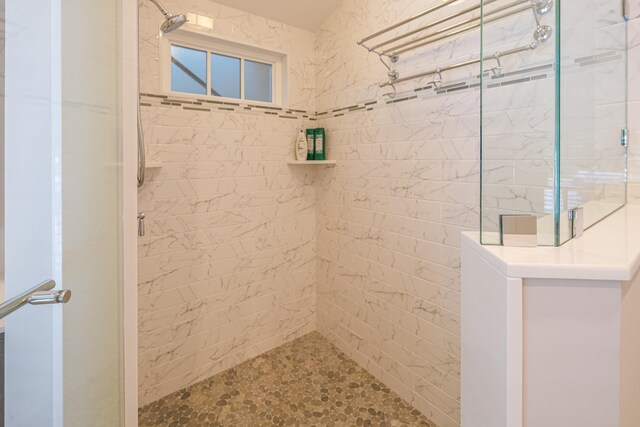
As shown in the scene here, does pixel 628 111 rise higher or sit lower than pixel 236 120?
lower

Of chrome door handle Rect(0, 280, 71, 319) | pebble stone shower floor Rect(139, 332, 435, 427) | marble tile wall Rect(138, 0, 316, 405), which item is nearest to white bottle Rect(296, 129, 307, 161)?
marble tile wall Rect(138, 0, 316, 405)

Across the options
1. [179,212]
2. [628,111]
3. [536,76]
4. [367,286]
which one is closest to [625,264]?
[536,76]

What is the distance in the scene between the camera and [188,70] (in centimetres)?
204

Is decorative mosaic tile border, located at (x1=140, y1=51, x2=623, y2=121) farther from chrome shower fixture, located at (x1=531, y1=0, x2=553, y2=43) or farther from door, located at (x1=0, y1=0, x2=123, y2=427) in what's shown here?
door, located at (x1=0, y1=0, x2=123, y2=427)

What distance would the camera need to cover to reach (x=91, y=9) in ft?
2.99

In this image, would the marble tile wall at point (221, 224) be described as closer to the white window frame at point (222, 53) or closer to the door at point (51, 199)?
the white window frame at point (222, 53)

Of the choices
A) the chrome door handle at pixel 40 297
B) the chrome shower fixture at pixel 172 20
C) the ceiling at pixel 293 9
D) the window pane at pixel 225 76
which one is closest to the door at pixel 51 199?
the chrome door handle at pixel 40 297

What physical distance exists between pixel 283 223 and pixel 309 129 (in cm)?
72

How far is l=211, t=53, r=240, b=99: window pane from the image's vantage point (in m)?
2.15

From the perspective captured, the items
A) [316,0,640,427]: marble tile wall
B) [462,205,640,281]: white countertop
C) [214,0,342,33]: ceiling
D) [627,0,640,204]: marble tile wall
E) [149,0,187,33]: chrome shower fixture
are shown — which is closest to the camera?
[462,205,640,281]: white countertop

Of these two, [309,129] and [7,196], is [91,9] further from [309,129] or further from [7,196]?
[309,129]

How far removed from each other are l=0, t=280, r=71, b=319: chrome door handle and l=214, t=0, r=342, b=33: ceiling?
6.26 ft

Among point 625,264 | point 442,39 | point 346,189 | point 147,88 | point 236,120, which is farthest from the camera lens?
point 346,189

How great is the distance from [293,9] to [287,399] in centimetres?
246
